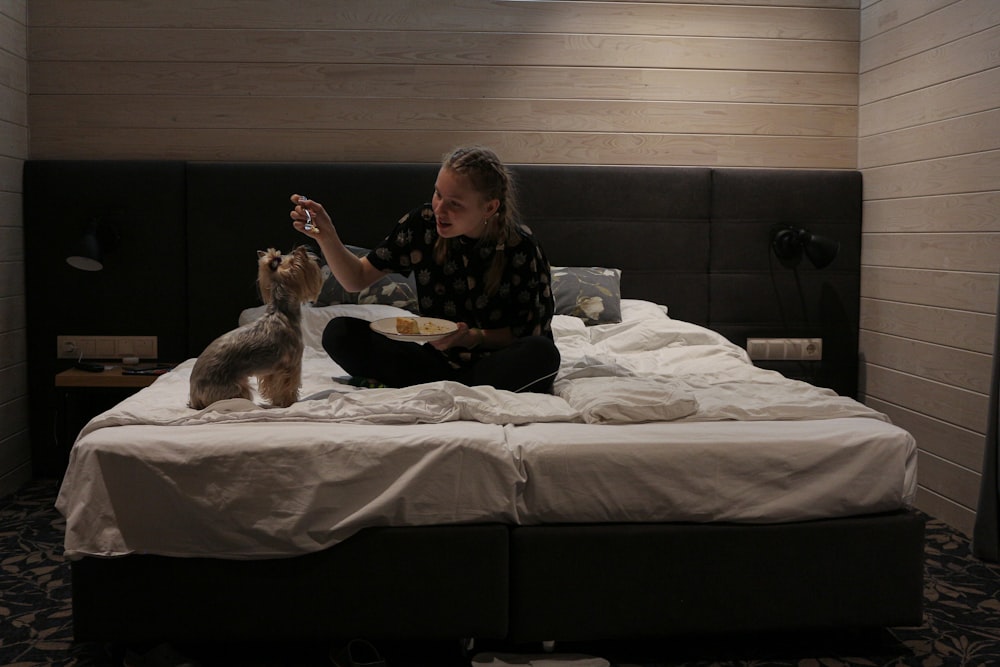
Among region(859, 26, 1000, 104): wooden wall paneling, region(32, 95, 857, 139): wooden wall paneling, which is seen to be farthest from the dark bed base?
region(32, 95, 857, 139): wooden wall paneling

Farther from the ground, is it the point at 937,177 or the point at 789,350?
the point at 937,177

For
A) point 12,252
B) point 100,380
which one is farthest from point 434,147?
point 12,252

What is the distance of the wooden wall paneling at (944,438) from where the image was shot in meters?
3.13

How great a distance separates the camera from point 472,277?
8.77ft

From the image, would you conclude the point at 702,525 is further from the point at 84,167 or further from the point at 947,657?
the point at 84,167

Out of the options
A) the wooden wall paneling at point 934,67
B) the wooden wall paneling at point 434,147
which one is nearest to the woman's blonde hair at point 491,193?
the wooden wall paneling at point 434,147

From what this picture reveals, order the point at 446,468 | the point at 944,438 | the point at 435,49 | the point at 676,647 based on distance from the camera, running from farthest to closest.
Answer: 1. the point at 435,49
2. the point at 944,438
3. the point at 676,647
4. the point at 446,468

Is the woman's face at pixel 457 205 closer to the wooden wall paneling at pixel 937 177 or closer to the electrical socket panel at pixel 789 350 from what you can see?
the wooden wall paneling at pixel 937 177

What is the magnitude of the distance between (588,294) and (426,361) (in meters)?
1.19

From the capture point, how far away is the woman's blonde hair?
8.09 feet

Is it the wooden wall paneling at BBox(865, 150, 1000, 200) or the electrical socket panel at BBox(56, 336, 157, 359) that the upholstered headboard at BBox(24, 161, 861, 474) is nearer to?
the electrical socket panel at BBox(56, 336, 157, 359)

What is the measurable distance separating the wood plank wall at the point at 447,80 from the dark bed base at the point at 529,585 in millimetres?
2316

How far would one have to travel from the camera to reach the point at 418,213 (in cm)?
271

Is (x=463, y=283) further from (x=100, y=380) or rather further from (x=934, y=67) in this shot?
(x=934, y=67)
